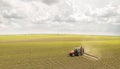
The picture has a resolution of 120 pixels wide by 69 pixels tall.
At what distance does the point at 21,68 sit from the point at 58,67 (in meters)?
5.58

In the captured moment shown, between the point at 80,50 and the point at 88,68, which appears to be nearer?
the point at 88,68

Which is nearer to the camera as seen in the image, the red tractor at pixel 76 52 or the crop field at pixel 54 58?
the crop field at pixel 54 58

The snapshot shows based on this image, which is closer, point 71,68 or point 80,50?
point 71,68

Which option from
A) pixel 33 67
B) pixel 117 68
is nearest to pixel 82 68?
pixel 117 68

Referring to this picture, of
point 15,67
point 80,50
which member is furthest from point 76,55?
point 15,67

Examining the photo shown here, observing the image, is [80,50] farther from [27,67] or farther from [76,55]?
[27,67]

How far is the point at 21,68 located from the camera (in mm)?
27172

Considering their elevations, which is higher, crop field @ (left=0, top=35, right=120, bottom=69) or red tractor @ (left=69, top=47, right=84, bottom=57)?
red tractor @ (left=69, top=47, right=84, bottom=57)

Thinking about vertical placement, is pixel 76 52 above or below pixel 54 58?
→ above

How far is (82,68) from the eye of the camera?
27.0 metres

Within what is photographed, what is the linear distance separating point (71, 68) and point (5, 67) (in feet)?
33.8

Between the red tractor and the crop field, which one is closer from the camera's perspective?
the crop field

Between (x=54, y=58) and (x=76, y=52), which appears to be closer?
(x=54, y=58)

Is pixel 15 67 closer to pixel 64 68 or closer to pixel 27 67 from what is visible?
pixel 27 67
